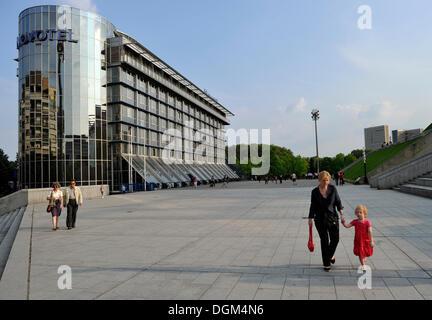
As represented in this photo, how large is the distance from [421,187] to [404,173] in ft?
18.5

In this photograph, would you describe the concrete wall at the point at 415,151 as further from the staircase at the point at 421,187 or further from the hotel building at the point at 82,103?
the hotel building at the point at 82,103

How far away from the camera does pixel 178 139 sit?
55.9 meters

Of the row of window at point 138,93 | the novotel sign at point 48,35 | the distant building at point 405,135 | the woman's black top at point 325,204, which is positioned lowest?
the woman's black top at point 325,204

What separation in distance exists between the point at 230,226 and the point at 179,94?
47721 mm

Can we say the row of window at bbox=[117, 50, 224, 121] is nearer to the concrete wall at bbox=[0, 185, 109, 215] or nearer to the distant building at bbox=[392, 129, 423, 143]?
the concrete wall at bbox=[0, 185, 109, 215]

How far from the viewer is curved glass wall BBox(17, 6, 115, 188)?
33.2 m

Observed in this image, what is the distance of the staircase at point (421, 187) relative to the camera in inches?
657

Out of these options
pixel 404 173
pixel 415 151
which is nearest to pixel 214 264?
pixel 404 173

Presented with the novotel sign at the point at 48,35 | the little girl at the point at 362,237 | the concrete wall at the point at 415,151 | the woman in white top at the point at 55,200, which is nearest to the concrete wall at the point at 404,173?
the concrete wall at the point at 415,151

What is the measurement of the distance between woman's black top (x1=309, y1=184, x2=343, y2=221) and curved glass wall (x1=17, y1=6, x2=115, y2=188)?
3321 centimetres

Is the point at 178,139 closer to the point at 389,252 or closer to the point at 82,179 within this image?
the point at 82,179

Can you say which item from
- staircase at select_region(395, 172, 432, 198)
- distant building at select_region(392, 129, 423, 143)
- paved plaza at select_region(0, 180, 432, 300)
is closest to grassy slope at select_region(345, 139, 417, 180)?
distant building at select_region(392, 129, 423, 143)

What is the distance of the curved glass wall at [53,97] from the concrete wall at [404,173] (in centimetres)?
2904

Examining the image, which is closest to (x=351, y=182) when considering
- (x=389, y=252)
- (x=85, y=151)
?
(x=85, y=151)
